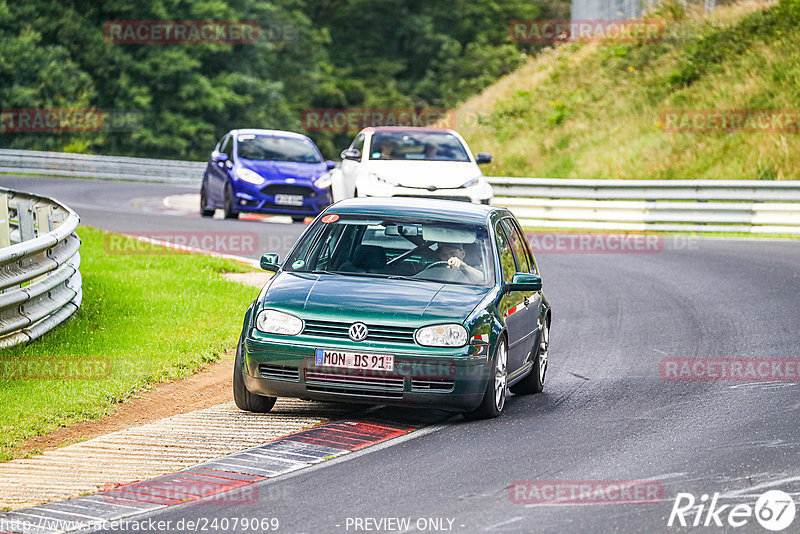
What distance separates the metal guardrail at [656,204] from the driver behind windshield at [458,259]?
636 inches

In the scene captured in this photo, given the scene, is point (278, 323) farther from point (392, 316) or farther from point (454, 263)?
point (454, 263)

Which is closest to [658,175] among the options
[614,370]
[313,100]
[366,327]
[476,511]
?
[614,370]

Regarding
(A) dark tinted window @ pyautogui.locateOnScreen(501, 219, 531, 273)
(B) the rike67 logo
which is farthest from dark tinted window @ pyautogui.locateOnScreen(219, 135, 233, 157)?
(B) the rike67 logo

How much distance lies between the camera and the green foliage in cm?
5294

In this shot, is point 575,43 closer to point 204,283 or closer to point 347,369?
point 204,283

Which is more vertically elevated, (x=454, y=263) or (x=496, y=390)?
(x=454, y=263)

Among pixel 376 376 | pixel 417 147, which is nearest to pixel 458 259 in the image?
pixel 376 376

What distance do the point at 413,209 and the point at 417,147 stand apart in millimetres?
12346

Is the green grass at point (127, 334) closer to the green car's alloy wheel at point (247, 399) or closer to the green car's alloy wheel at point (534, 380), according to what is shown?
the green car's alloy wheel at point (247, 399)

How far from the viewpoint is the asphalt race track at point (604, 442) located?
21.3 ft

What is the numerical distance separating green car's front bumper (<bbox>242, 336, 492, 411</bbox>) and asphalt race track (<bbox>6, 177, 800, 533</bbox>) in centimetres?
28

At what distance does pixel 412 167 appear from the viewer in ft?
70.4

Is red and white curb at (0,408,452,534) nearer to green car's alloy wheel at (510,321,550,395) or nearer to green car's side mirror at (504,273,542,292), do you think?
green car's side mirror at (504,273,542,292)

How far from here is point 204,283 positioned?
50.9 ft
